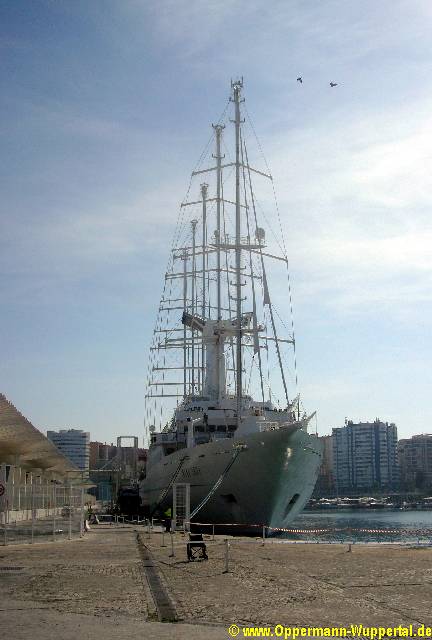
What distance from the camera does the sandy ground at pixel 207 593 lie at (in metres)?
9.42

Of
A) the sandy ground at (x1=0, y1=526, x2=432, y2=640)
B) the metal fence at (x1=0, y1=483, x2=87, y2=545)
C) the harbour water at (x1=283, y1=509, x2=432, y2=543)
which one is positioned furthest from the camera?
the harbour water at (x1=283, y1=509, x2=432, y2=543)

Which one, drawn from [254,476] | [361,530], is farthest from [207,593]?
[254,476]

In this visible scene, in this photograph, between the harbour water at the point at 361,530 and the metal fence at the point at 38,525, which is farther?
the harbour water at the point at 361,530

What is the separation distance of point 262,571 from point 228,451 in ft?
88.4

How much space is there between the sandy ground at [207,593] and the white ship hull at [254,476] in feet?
66.3

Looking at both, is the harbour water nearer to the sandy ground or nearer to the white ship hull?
the white ship hull

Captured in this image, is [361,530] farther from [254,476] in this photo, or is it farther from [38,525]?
[254,476]

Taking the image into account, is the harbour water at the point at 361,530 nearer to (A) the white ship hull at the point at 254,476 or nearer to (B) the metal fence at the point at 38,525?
(A) the white ship hull at the point at 254,476

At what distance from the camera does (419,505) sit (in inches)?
7402

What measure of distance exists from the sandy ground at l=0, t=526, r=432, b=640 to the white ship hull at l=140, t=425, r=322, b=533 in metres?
20.2

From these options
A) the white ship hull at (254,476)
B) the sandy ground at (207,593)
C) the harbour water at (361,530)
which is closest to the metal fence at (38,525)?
the sandy ground at (207,593)

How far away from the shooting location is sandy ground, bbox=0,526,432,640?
942cm

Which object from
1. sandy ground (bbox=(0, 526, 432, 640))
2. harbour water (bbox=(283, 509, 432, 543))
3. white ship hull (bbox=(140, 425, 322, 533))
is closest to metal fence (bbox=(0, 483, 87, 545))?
sandy ground (bbox=(0, 526, 432, 640))

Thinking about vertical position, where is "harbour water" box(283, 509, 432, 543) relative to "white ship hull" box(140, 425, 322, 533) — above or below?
below
